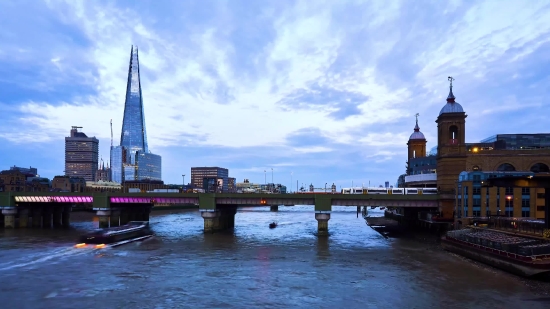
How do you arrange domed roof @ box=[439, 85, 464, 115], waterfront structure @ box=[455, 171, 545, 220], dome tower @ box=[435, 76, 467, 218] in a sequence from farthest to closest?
1. domed roof @ box=[439, 85, 464, 115]
2. dome tower @ box=[435, 76, 467, 218]
3. waterfront structure @ box=[455, 171, 545, 220]

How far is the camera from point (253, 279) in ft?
146

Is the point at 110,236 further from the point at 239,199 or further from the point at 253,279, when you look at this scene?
the point at 253,279

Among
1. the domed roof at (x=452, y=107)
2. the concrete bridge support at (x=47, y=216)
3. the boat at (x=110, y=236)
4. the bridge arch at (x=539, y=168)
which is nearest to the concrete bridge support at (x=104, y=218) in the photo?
the boat at (x=110, y=236)

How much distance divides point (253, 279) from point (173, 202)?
63.2m

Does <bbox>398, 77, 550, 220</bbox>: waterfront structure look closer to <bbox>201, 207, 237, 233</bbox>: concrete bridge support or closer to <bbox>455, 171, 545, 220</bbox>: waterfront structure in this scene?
<bbox>455, 171, 545, 220</bbox>: waterfront structure

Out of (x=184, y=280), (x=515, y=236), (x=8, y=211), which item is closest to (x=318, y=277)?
(x=184, y=280)

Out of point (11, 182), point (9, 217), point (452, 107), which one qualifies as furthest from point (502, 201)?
point (11, 182)

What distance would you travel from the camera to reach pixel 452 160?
10225 centimetres

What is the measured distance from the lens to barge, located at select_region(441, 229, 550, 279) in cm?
4469

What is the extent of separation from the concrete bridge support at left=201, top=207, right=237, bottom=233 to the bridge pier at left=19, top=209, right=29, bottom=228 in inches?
2123

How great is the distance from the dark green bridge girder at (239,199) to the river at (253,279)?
2134cm

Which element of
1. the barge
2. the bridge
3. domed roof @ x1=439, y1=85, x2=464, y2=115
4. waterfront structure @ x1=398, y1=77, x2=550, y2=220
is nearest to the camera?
the barge

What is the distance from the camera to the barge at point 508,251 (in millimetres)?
44688

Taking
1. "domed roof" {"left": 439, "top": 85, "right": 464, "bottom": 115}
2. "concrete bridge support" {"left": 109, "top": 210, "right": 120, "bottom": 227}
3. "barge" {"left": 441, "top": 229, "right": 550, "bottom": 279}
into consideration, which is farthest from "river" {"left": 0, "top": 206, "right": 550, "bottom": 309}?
"domed roof" {"left": 439, "top": 85, "right": 464, "bottom": 115}
